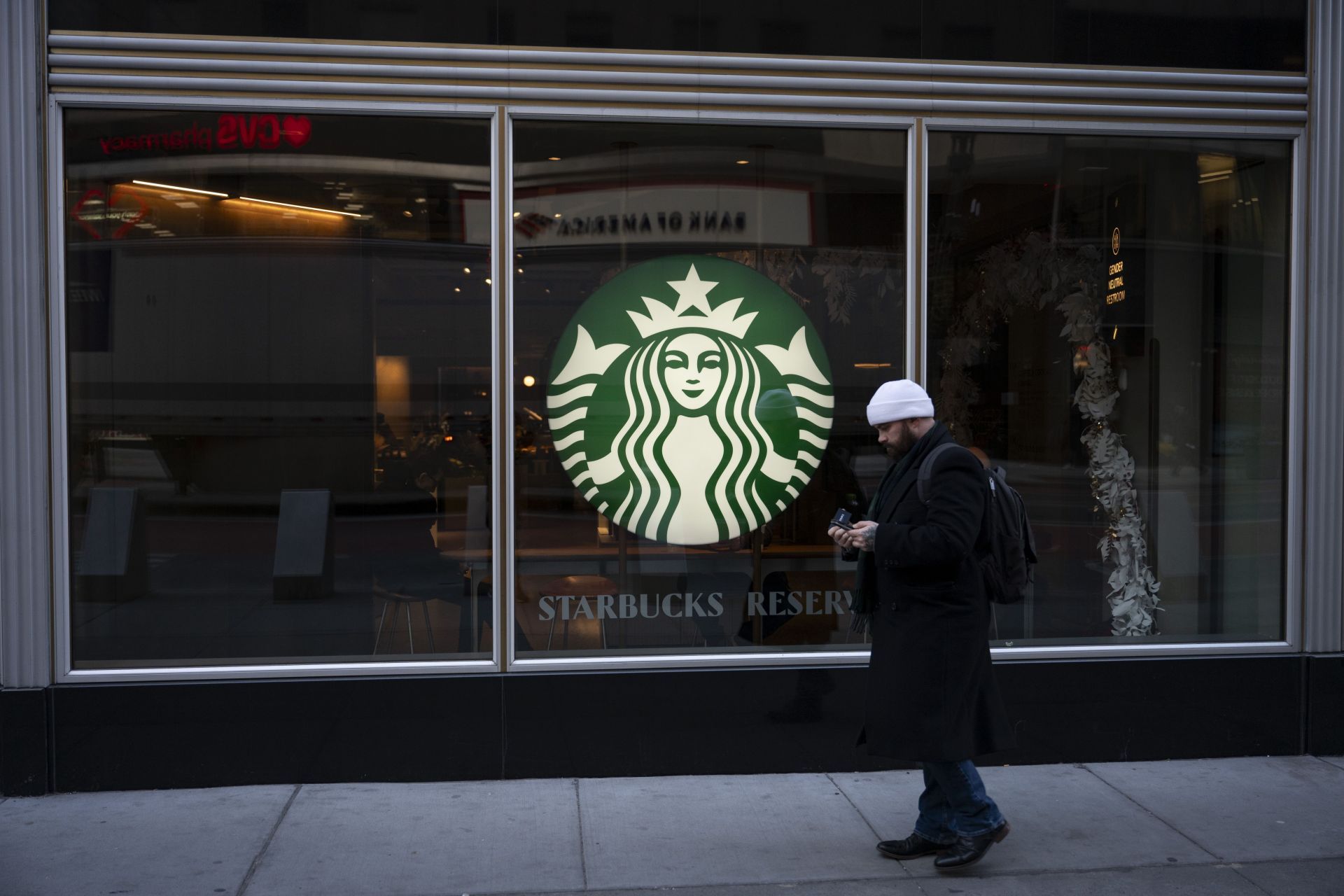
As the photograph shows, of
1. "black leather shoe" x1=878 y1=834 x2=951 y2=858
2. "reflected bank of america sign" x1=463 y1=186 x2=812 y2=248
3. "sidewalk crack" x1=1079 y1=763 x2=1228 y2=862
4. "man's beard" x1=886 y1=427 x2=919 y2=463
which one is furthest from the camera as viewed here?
"reflected bank of america sign" x1=463 y1=186 x2=812 y2=248

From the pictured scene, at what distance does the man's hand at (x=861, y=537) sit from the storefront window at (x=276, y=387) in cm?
228

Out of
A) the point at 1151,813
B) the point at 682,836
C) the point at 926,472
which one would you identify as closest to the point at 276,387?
the point at 682,836

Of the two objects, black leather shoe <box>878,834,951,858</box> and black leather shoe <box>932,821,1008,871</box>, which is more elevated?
black leather shoe <box>932,821,1008,871</box>

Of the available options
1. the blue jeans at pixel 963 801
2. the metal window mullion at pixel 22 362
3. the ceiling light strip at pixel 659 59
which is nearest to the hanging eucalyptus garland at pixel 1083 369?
the ceiling light strip at pixel 659 59

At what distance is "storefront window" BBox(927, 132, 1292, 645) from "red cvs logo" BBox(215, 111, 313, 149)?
3371 mm

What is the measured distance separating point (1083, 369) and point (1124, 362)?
273 millimetres

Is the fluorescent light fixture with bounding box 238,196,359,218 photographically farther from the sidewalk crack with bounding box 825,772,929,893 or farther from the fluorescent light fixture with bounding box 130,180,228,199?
the sidewalk crack with bounding box 825,772,929,893

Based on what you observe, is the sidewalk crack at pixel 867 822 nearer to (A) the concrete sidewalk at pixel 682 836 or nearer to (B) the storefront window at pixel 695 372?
(A) the concrete sidewalk at pixel 682 836

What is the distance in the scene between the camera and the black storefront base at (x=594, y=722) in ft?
18.8

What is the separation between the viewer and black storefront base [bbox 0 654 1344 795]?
18.8ft

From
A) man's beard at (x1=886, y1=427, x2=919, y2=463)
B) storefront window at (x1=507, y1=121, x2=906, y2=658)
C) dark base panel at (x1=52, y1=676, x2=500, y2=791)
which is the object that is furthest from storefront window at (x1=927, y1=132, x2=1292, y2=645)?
dark base panel at (x1=52, y1=676, x2=500, y2=791)

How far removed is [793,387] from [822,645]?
4.67 feet

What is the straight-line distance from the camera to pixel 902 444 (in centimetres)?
475

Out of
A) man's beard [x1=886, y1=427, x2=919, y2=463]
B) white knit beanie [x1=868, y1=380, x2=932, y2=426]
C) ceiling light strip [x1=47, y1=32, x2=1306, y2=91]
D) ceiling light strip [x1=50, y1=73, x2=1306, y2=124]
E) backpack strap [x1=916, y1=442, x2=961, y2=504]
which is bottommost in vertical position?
backpack strap [x1=916, y1=442, x2=961, y2=504]
